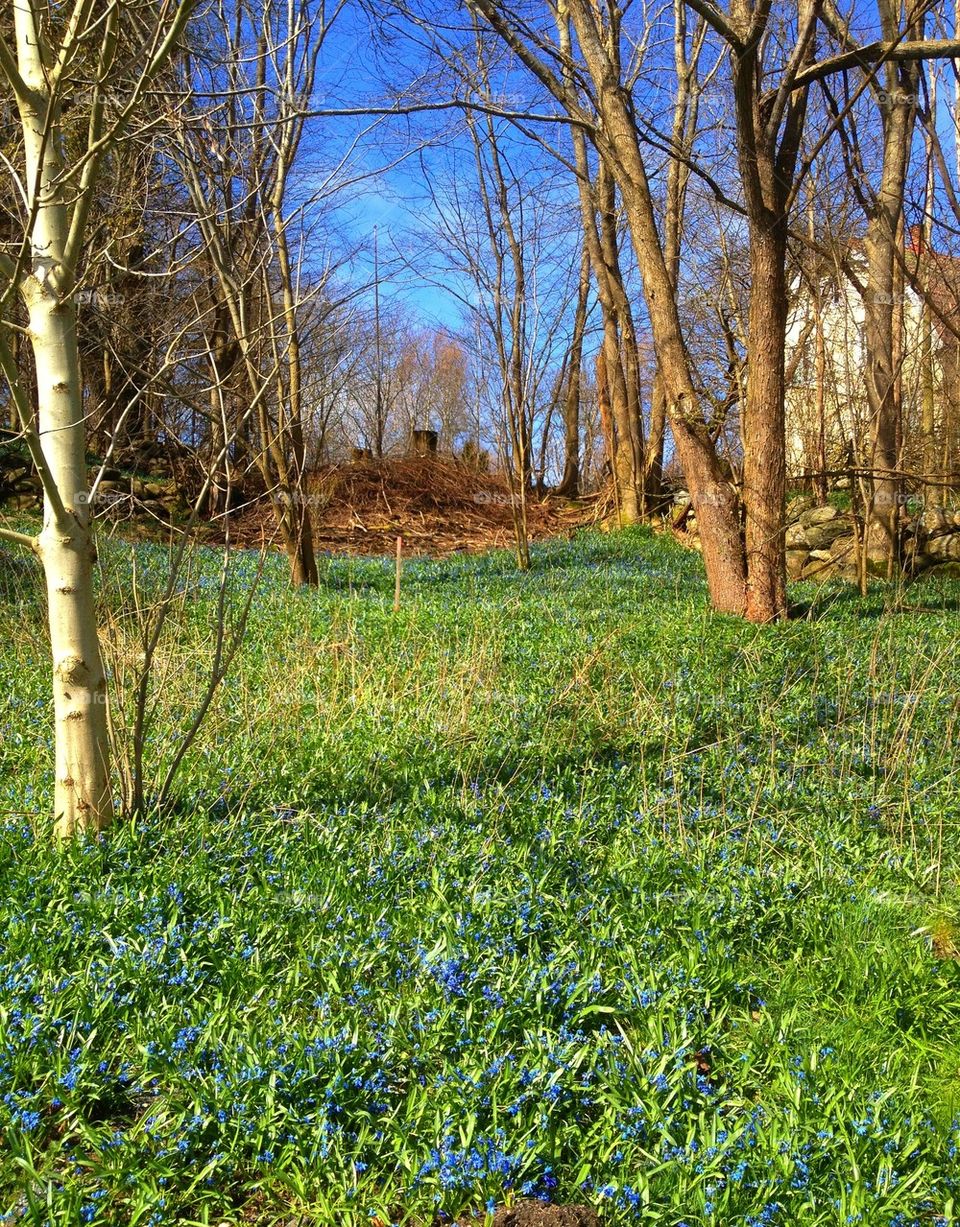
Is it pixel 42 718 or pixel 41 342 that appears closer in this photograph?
pixel 41 342

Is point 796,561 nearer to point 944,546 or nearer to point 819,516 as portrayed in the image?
point 819,516

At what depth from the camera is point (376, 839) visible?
12.8 ft

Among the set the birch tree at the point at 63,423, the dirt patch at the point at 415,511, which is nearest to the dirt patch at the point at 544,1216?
the birch tree at the point at 63,423

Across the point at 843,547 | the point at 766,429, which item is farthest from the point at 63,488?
the point at 843,547

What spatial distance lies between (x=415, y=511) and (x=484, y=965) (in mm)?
14905

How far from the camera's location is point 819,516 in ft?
42.0

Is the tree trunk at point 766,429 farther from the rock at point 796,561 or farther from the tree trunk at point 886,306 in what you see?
the rock at point 796,561

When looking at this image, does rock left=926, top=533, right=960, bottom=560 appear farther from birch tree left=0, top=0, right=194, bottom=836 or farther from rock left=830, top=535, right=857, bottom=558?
birch tree left=0, top=0, right=194, bottom=836

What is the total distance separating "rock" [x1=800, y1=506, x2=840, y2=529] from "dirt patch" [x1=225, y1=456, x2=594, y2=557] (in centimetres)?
453

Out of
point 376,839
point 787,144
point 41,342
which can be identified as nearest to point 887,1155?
point 376,839

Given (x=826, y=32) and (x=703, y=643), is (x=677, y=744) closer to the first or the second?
(x=703, y=643)

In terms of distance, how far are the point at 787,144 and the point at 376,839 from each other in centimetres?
778

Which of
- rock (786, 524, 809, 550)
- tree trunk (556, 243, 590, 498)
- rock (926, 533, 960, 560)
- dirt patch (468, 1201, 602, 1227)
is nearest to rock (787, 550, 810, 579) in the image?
rock (786, 524, 809, 550)

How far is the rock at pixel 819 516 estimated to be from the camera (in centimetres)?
1269
